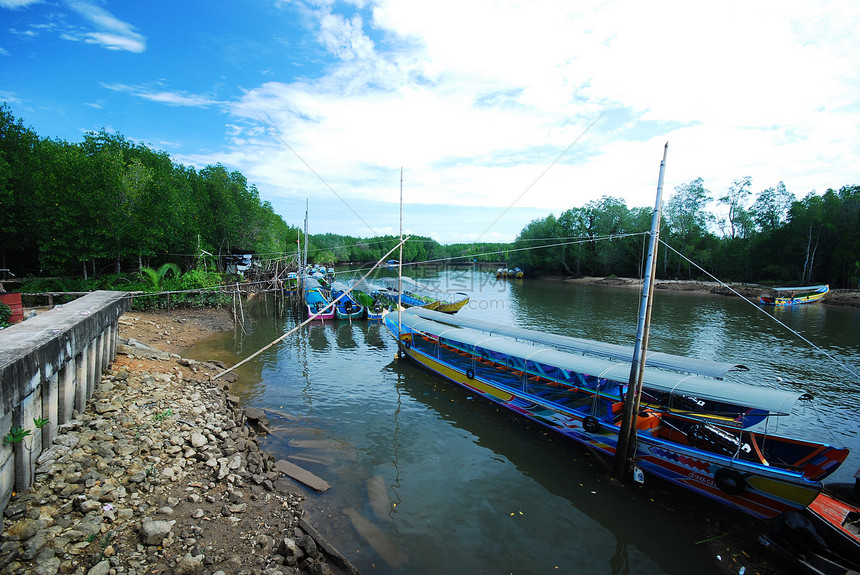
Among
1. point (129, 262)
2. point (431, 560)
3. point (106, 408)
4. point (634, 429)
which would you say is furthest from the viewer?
point (129, 262)

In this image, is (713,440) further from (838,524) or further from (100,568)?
(100,568)

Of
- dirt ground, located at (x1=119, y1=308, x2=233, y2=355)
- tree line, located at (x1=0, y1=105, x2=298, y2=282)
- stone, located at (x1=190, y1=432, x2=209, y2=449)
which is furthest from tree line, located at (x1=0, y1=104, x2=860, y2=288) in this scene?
stone, located at (x1=190, y1=432, x2=209, y2=449)

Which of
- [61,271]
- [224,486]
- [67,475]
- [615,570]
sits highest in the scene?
[61,271]

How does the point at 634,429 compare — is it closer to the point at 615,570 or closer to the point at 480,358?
the point at 615,570

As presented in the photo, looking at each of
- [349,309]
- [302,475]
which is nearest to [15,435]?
[302,475]

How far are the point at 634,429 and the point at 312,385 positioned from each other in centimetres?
1151

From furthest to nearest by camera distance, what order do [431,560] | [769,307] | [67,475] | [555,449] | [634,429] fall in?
[769,307], [555,449], [634,429], [431,560], [67,475]

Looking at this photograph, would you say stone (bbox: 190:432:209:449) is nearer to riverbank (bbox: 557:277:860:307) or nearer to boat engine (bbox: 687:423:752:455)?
boat engine (bbox: 687:423:752:455)

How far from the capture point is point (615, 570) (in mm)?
6664

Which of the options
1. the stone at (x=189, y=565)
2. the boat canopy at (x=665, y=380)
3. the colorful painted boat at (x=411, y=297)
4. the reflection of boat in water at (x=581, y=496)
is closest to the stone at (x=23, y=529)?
the stone at (x=189, y=565)

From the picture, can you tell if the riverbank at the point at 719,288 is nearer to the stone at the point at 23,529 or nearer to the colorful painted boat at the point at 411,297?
the colorful painted boat at the point at 411,297

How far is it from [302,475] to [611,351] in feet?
32.5

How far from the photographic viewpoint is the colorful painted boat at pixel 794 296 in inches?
1432

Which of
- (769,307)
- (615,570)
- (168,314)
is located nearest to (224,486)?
(615,570)
